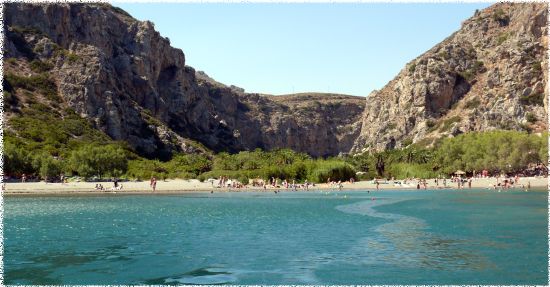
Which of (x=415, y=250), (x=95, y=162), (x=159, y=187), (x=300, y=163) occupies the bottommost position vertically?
(x=415, y=250)

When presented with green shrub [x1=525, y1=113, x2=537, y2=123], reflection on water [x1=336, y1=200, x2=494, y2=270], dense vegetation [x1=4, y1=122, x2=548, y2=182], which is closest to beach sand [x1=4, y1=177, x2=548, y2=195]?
dense vegetation [x1=4, y1=122, x2=548, y2=182]

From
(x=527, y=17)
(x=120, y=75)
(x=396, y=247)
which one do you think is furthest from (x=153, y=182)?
(x=527, y=17)

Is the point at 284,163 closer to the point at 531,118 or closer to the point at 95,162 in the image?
the point at 95,162

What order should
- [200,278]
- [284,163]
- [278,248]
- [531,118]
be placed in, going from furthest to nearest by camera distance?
[531,118]
[284,163]
[278,248]
[200,278]

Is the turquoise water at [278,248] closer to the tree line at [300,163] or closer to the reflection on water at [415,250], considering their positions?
the reflection on water at [415,250]

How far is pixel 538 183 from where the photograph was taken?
9338 cm

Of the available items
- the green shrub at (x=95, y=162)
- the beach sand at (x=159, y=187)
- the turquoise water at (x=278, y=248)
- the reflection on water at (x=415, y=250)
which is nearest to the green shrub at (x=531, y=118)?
the beach sand at (x=159, y=187)

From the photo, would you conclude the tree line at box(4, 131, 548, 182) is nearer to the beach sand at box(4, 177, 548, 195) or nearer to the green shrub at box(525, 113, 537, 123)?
the beach sand at box(4, 177, 548, 195)

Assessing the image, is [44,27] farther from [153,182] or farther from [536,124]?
[536,124]

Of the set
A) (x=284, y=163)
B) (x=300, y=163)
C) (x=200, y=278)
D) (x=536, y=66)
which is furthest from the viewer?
(x=536, y=66)

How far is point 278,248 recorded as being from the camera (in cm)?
2716

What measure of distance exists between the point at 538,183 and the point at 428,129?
106 metres

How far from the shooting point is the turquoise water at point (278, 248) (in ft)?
67.3

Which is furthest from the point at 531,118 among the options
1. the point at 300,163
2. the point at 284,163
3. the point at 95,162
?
the point at 95,162
